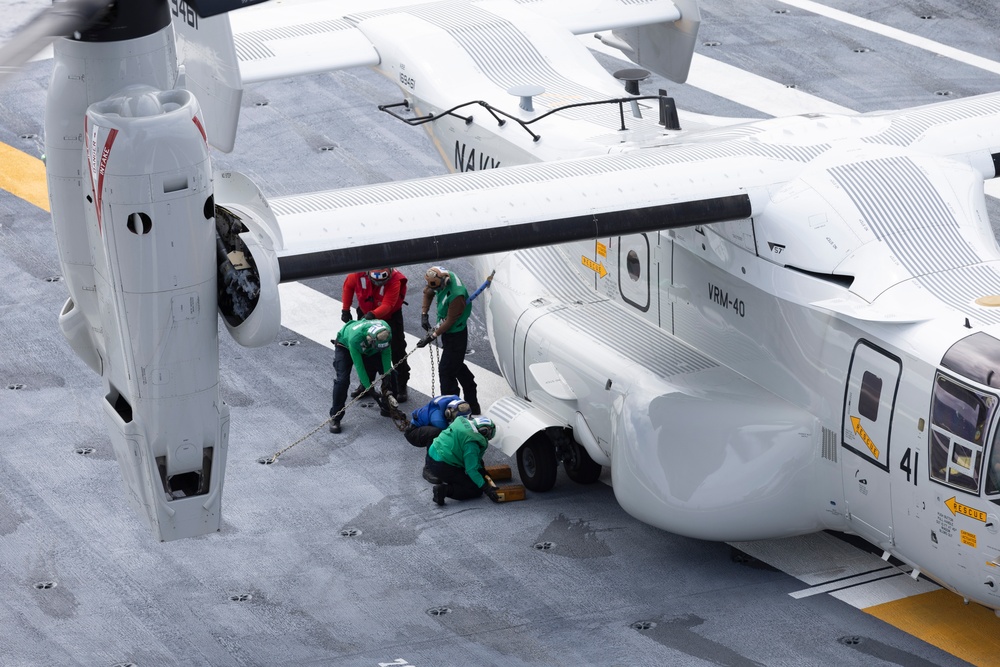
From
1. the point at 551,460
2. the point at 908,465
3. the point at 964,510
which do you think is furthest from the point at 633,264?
the point at 964,510

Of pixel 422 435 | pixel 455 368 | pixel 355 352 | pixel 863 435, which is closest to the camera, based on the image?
pixel 863 435

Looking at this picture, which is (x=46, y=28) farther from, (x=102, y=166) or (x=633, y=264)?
(x=633, y=264)

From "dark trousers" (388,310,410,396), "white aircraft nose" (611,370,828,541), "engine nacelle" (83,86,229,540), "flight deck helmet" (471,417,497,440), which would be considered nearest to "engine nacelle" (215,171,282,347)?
"engine nacelle" (83,86,229,540)

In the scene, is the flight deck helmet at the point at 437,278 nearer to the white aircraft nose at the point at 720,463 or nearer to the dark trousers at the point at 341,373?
the dark trousers at the point at 341,373

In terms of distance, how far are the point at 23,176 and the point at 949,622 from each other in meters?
16.1

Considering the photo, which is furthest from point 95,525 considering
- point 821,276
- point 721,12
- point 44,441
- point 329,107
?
point 721,12

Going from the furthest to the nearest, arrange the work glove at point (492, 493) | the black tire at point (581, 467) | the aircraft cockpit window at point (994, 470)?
the black tire at point (581, 467), the work glove at point (492, 493), the aircraft cockpit window at point (994, 470)

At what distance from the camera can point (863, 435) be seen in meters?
14.5

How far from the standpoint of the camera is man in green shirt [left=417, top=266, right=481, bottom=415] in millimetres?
18625

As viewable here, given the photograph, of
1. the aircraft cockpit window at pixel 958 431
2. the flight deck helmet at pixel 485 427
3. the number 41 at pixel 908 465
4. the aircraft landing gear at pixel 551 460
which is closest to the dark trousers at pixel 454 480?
the flight deck helmet at pixel 485 427

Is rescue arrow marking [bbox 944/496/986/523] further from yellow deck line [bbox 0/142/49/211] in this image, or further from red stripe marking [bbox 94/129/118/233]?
yellow deck line [bbox 0/142/49/211]

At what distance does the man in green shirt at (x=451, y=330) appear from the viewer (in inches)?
733

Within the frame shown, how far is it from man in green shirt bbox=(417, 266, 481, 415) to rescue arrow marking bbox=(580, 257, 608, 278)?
150 centimetres

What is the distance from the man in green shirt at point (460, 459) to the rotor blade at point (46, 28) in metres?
6.79
